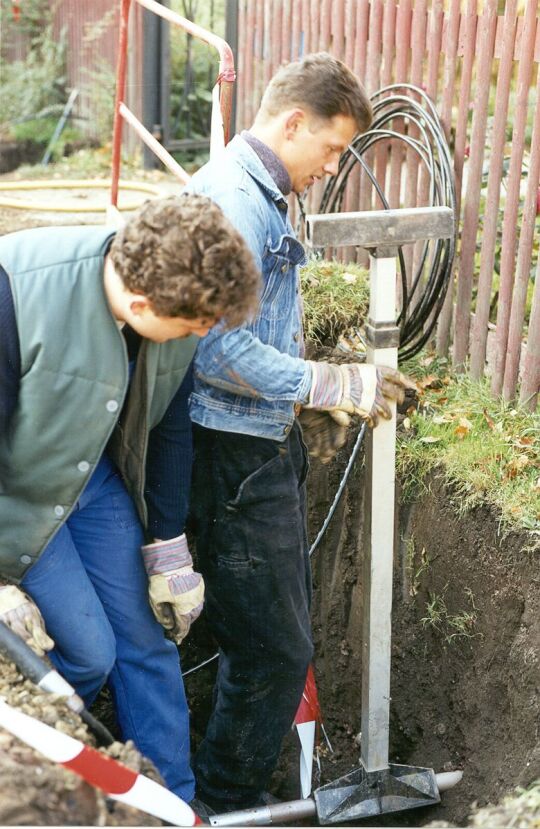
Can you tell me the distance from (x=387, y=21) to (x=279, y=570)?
288 cm

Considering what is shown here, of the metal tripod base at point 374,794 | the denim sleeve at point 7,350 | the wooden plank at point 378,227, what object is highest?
the wooden plank at point 378,227

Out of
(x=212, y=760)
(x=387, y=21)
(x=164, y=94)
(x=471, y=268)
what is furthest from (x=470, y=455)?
(x=164, y=94)

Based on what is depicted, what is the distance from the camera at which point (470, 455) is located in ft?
12.4

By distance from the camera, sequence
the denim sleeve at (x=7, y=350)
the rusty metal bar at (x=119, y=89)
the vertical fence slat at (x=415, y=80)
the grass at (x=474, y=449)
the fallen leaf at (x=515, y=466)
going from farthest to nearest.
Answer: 1. the rusty metal bar at (x=119, y=89)
2. the vertical fence slat at (x=415, y=80)
3. the fallen leaf at (x=515, y=466)
4. the grass at (x=474, y=449)
5. the denim sleeve at (x=7, y=350)

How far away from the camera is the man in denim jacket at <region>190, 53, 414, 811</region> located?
272cm

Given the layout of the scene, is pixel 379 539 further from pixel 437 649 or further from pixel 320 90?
pixel 320 90

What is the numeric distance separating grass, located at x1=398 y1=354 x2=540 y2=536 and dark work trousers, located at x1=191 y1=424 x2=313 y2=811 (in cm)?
71

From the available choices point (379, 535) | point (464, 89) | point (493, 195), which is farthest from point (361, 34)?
point (379, 535)

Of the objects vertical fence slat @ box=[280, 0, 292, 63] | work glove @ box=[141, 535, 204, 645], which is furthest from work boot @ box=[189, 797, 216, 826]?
vertical fence slat @ box=[280, 0, 292, 63]

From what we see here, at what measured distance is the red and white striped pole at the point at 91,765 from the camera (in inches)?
82.9

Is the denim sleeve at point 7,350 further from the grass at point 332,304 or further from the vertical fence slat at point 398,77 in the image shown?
the vertical fence slat at point 398,77

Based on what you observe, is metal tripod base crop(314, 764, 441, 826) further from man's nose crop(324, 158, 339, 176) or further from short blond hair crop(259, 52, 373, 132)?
short blond hair crop(259, 52, 373, 132)

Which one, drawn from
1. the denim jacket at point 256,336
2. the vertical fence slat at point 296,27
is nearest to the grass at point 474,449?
the denim jacket at point 256,336

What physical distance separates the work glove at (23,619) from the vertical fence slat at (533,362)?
2.22 m
